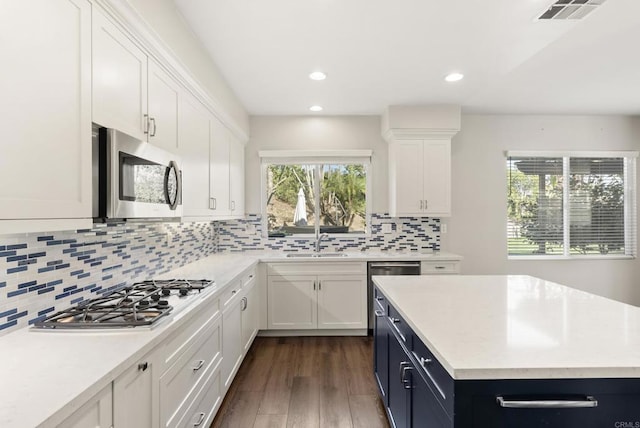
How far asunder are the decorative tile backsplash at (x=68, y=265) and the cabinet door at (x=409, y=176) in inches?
102

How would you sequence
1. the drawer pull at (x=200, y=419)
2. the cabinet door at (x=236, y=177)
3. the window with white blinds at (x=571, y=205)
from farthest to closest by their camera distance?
1. the window with white blinds at (x=571, y=205)
2. the cabinet door at (x=236, y=177)
3. the drawer pull at (x=200, y=419)

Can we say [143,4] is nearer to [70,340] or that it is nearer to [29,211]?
[29,211]

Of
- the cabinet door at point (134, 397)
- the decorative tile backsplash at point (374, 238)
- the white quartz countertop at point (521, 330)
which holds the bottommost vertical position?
the cabinet door at point (134, 397)

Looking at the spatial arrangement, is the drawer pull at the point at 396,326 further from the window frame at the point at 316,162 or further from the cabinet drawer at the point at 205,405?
the window frame at the point at 316,162

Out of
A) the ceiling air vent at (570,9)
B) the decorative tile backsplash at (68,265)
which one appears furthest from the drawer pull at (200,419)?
the ceiling air vent at (570,9)

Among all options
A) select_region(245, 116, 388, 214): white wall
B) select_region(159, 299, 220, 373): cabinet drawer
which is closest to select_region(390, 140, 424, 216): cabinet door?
select_region(245, 116, 388, 214): white wall

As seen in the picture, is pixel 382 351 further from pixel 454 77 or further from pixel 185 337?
pixel 454 77

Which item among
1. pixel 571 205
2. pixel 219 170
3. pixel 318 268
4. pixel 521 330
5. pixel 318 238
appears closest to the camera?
pixel 521 330

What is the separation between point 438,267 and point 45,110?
361cm

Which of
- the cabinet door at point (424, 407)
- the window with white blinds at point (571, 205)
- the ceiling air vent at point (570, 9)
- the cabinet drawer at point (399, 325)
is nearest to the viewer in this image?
the cabinet door at point (424, 407)

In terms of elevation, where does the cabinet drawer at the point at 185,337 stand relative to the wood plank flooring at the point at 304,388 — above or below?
above

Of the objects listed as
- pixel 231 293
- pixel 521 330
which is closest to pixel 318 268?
pixel 231 293

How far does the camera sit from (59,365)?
1.06m

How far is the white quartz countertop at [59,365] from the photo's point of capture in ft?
2.75
